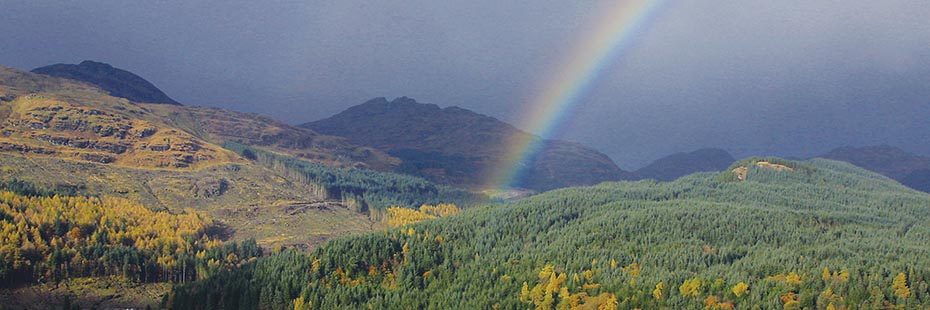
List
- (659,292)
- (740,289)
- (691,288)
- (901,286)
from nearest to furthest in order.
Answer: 1. (901,286)
2. (740,289)
3. (659,292)
4. (691,288)

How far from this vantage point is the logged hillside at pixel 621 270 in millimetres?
133500

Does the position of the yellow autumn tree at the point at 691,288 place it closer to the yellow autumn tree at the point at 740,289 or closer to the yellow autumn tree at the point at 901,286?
the yellow autumn tree at the point at 740,289

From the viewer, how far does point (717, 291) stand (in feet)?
452

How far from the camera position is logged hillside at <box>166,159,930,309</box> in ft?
438

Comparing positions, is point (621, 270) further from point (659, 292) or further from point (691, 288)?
point (691, 288)

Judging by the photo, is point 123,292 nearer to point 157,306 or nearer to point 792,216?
point 157,306

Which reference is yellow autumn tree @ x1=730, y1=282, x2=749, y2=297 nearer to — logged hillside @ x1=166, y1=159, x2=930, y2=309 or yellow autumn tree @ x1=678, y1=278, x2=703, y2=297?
logged hillside @ x1=166, y1=159, x2=930, y2=309

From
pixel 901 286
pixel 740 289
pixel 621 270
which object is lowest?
pixel 621 270

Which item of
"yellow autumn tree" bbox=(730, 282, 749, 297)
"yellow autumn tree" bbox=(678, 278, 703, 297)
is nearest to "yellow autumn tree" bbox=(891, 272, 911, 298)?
"yellow autumn tree" bbox=(730, 282, 749, 297)

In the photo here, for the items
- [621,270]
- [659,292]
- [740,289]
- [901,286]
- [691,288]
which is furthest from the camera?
[621,270]

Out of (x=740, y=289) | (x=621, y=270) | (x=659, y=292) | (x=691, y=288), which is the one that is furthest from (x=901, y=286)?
(x=621, y=270)

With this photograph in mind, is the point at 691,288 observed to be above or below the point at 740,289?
below

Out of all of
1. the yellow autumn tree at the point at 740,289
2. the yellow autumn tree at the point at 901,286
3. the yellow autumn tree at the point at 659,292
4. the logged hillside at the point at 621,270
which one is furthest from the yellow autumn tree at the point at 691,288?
the yellow autumn tree at the point at 901,286

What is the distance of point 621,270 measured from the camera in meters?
158
